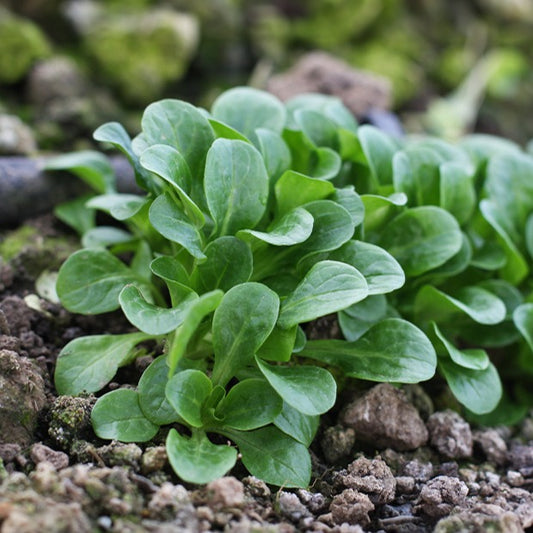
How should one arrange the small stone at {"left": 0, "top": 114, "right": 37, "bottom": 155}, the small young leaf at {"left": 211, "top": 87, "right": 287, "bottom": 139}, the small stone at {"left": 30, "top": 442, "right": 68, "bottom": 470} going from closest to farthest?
the small stone at {"left": 30, "top": 442, "right": 68, "bottom": 470} < the small young leaf at {"left": 211, "top": 87, "right": 287, "bottom": 139} < the small stone at {"left": 0, "top": 114, "right": 37, "bottom": 155}

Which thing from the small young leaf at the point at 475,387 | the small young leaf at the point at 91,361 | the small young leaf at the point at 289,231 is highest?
the small young leaf at the point at 289,231

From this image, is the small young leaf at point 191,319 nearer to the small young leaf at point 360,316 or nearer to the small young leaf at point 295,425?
the small young leaf at point 295,425

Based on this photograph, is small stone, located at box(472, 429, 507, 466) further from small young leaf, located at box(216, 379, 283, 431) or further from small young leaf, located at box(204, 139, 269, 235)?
small young leaf, located at box(204, 139, 269, 235)

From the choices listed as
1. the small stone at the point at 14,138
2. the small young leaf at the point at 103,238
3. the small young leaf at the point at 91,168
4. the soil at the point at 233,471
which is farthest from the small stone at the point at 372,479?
the small stone at the point at 14,138

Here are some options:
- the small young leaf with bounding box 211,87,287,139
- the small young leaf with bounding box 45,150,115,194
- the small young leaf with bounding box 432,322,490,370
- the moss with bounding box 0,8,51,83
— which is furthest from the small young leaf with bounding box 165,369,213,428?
→ the moss with bounding box 0,8,51,83

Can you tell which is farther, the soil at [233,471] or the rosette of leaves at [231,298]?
the rosette of leaves at [231,298]

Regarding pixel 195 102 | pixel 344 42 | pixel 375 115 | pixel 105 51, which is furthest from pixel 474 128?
pixel 105 51
